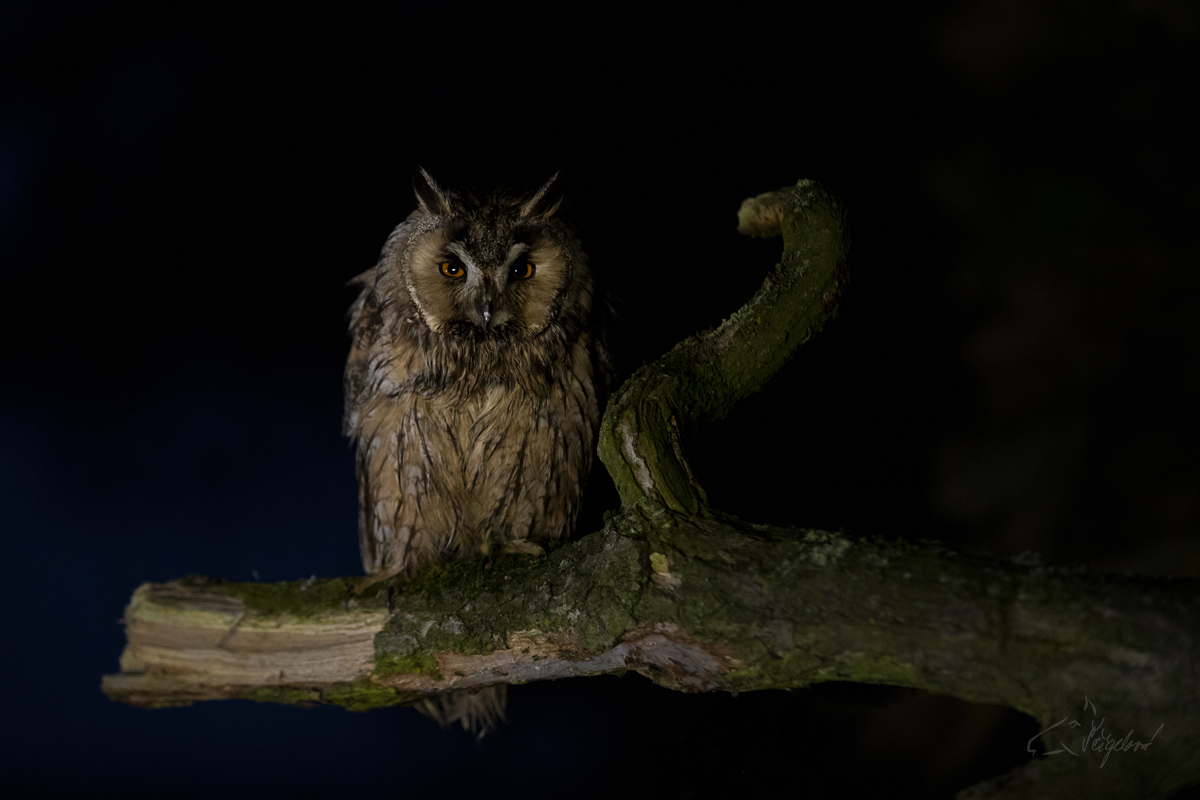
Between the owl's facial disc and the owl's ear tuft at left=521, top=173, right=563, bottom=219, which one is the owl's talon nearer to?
the owl's facial disc

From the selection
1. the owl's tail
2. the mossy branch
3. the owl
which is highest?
the owl

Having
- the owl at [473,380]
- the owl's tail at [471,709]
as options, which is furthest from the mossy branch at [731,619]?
the owl's tail at [471,709]

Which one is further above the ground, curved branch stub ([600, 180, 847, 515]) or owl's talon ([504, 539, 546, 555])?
curved branch stub ([600, 180, 847, 515])

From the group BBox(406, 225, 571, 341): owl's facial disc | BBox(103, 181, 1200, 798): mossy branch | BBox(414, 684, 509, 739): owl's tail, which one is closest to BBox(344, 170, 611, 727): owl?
BBox(406, 225, 571, 341): owl's facial disc

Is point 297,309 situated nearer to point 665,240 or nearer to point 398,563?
point 398,563

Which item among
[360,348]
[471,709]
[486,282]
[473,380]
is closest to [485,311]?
[486,282]

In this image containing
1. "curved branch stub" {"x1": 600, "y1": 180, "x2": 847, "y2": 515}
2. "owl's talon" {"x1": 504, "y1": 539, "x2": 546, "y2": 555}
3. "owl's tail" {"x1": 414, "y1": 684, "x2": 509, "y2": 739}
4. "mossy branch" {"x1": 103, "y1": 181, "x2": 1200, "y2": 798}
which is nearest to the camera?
"mossy branch" {"x1": 103, "y1": 181, "x2": 1200, "y2": 798}
